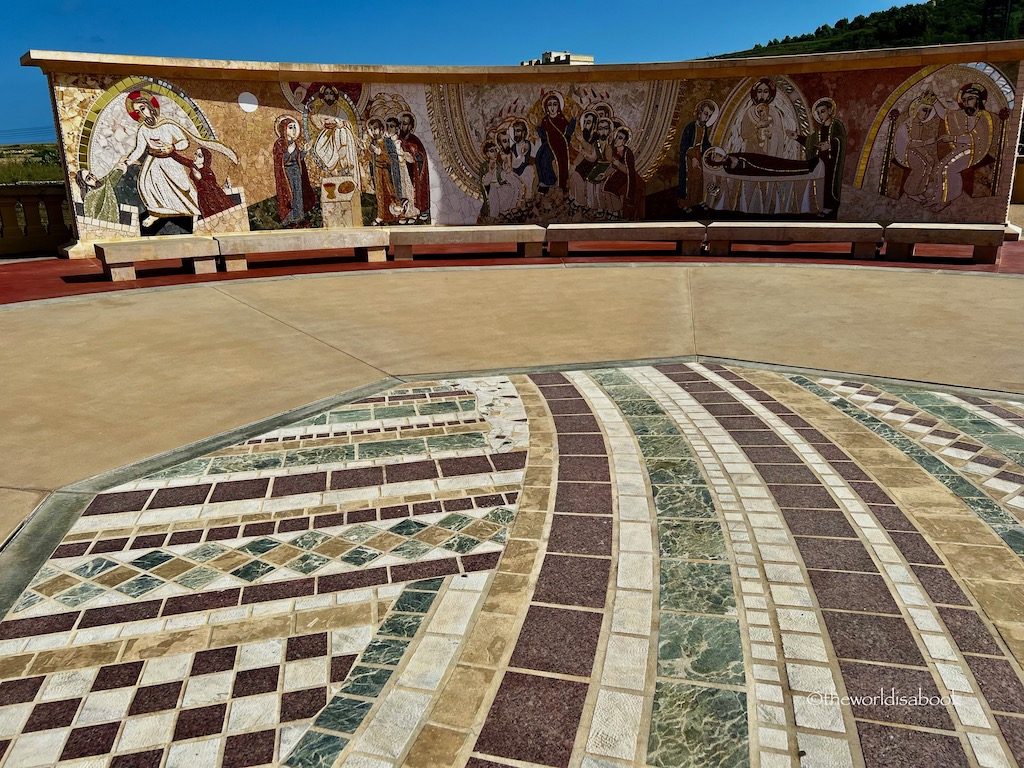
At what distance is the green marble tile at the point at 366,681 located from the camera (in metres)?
2.42

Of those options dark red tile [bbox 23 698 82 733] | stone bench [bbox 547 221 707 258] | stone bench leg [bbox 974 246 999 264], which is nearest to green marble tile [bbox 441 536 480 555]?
dark red tile [bbox 23 698 82 733]

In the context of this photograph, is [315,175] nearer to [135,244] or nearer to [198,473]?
[135,244]

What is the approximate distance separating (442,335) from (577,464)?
3.61 meters

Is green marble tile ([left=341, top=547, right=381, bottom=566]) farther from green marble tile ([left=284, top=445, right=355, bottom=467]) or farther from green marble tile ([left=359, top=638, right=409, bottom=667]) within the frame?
green marble tile ([left=284, top=445, right=355, bottom=467])

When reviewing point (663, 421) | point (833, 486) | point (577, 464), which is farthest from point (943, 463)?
point (577, 464)

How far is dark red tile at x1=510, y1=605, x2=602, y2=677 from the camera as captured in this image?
254cm

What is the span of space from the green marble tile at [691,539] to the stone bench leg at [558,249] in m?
10.4

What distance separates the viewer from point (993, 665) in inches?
97.6

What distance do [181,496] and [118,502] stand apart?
316mm

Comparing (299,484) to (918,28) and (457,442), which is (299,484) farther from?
(918,28)

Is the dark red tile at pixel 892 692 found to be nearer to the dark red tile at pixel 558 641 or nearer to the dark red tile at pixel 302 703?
the dark red tile at pixel 558 641

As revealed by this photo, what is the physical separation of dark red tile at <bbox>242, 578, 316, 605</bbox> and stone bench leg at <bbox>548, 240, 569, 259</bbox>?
11.0 meters

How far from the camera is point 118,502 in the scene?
3.86 metres

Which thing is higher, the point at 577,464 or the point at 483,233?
the point at 483,233
